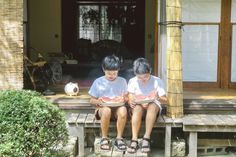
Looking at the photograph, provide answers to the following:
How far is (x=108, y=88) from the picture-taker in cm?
562

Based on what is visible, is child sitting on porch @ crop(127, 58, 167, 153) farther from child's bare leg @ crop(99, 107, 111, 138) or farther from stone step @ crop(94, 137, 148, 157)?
child's bare leg @ crop(99, 107, 111, 138)

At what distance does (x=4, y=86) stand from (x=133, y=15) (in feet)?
19.3

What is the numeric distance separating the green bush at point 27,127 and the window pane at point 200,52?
3264 millimetres

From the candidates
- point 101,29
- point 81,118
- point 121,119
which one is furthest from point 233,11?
point 101,29

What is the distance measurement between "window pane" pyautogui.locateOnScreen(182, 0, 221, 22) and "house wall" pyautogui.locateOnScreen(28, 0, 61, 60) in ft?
15.2

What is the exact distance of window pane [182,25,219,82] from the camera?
24.7 feet

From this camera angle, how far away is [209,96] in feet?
22.3

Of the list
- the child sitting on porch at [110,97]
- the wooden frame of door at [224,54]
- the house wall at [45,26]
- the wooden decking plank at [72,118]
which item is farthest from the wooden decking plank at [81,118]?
the house wall at [45,26]

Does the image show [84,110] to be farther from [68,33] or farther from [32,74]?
[68,33]

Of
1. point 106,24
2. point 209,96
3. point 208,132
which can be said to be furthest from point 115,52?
point 208,132

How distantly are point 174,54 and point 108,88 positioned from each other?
918 mm

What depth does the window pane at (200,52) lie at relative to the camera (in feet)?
24.7

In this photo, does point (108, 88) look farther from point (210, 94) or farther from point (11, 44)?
point (210, 94)

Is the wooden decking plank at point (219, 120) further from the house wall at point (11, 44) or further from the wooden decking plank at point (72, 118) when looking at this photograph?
Answer: the house wall at point (11, 44)
